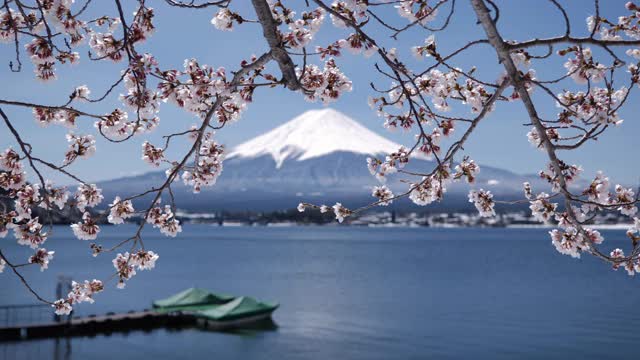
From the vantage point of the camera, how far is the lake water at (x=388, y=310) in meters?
34.2

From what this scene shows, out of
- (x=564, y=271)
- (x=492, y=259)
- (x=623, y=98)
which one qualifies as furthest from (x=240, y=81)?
(x=492, y=259)

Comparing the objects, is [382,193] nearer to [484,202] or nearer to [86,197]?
[484,202]

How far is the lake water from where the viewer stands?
1345 inches

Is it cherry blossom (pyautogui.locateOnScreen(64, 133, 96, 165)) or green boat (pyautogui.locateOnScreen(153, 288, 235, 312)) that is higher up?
Result: cherry blossom (pyautogui.locateOnScreen(64, 133, 96, 165))

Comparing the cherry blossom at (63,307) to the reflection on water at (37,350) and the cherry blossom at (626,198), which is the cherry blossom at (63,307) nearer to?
the cherry blossom at (626,198)

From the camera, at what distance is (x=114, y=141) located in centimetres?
359

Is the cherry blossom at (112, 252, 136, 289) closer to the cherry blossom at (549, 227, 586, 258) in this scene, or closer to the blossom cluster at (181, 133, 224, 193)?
the blossom cluster at (181, 133, 224, 193)

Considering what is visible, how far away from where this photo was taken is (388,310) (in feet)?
159

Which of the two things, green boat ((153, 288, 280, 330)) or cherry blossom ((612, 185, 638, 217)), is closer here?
cherry blossom ((612, 185, 638, 217))

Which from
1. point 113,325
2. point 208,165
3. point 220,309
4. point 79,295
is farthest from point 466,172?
point 220,309

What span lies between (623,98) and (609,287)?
65625mm

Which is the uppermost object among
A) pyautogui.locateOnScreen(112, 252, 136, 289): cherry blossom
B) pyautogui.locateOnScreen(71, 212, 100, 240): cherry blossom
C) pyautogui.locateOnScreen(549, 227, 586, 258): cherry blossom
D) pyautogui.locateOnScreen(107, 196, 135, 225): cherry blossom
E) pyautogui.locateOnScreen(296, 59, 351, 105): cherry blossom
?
pyautogui.locateOnScreen(296, 59, 351, 105): cherry blossom

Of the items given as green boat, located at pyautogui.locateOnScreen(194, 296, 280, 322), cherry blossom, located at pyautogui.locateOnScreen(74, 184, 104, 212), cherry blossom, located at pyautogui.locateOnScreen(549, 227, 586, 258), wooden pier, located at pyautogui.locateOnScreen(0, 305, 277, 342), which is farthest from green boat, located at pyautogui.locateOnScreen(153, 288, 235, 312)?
cherry blossom, located at pyautogui.locateOnScreen(549, 227, 586, 258)

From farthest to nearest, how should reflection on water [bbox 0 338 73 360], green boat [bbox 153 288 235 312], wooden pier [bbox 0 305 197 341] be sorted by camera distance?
green boat [bbox 153 288 235 312], wooden pier [bbox 0 305 197 341], reflection on water [bbox 0 338 73 360]
